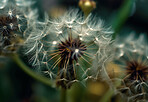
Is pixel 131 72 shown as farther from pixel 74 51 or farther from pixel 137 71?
pixel 74 51

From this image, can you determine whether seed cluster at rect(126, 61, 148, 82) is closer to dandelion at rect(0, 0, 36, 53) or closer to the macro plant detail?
the macro plant detail

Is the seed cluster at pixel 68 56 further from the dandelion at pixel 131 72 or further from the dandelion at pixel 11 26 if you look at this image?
the dandelion at pixel 11 26

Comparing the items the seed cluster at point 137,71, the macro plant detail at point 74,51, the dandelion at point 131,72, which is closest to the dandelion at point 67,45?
the macro plant detail at point 74,51

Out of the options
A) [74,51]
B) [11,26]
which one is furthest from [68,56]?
[11,26]

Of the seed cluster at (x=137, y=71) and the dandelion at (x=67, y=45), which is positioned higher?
the dandelion at (x=67, y=45)

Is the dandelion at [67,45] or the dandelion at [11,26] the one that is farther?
the dandelion at [11,26]

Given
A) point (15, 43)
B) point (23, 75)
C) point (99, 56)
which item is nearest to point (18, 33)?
point (15, 43)
